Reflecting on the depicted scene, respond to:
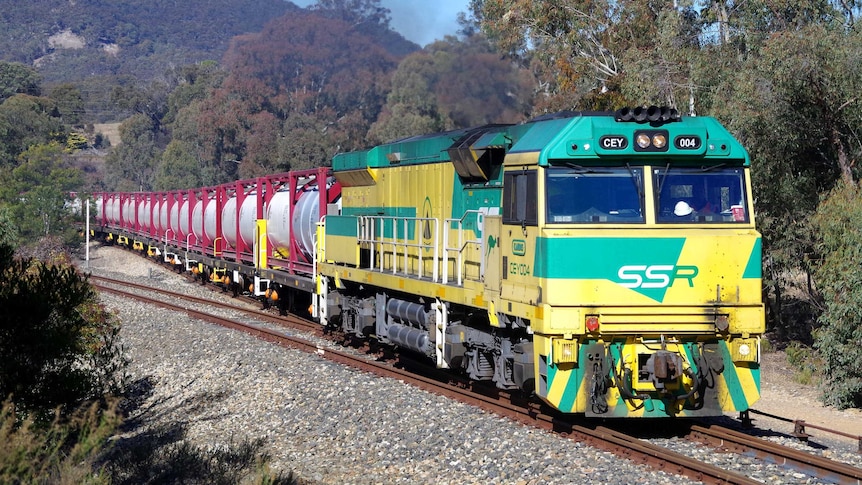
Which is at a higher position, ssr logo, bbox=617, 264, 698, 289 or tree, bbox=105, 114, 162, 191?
tree, bbox=105, 114, 162, 191

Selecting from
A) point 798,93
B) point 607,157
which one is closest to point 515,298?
point 607,157

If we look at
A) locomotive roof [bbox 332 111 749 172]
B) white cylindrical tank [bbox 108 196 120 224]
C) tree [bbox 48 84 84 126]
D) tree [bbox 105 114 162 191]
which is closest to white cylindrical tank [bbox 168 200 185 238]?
white cylindrical tank [bbox 108 196 120 224]

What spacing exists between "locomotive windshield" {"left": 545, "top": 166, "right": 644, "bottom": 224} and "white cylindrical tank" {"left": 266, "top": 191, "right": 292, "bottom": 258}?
1266 cm

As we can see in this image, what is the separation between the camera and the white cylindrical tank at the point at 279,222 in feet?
72.6

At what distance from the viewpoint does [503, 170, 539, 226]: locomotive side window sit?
10.1m

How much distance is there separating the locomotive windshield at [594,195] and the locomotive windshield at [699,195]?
0.81 feet

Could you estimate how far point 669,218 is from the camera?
1007cm

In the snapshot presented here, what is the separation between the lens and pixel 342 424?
1174cm

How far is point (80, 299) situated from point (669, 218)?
7506 millimetres

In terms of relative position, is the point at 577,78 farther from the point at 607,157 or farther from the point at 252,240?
the point at 607,157

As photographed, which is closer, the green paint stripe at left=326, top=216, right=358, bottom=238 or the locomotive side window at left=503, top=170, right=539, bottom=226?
the locomotive side window at left=503, top=170, right=539, bottom=226

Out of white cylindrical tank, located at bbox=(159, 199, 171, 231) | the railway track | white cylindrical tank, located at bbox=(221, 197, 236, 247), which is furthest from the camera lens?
white cylindrical tank, located at bbox=(159, 199, 171, 231)

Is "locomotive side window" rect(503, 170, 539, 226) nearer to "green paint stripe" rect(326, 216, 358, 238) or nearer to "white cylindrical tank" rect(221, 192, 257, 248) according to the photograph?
"green paint stripe" rect(326, 216, 358, 238)

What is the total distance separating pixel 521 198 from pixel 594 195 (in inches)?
33.2
